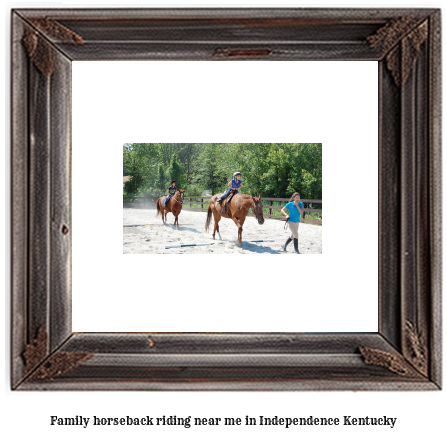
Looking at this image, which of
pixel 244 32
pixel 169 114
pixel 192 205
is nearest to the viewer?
pixel 244 32

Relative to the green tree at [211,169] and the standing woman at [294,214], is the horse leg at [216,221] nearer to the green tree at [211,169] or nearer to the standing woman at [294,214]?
the green tree at [211,169]

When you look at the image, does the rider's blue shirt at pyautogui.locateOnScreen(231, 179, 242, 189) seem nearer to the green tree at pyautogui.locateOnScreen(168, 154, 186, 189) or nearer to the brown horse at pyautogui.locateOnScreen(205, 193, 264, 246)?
the brown horse at pyautogui.locateOnScreen(205, 193, 264, 246)

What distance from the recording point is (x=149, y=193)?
1799 millimetres

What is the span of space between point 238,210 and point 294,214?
1.02ft

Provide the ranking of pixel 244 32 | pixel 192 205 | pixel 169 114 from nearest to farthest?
pixel 244 32, pixel 169 114, pixel 192 205

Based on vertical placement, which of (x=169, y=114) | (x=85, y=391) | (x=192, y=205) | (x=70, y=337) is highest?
(x=169, y=114)

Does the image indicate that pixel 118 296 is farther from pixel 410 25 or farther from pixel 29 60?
pixel 410 25

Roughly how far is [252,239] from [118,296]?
30.2 inches

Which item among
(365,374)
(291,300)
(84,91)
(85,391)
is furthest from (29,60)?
(365,374)

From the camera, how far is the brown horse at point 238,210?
5.78 feet

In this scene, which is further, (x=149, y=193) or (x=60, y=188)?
(x=149, y=193)

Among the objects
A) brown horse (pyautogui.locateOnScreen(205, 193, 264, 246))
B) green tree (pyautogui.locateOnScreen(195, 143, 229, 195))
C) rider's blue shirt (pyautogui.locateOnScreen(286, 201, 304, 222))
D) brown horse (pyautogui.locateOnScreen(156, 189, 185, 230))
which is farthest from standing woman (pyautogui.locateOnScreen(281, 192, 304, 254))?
brown horse (pyautogui.locateOnScreen(156, 189, 185, 230))

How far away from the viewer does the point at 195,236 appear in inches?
70.1

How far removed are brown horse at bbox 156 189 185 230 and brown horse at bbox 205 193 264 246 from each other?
0.55 ft
